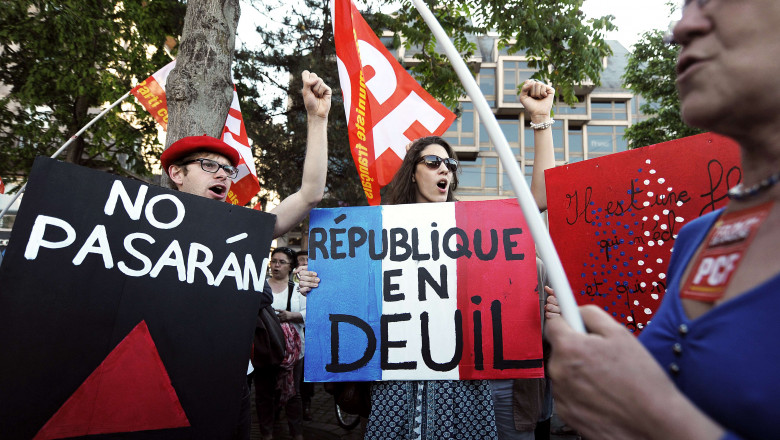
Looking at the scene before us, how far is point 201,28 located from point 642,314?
3.32 metres

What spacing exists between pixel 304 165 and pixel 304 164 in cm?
8

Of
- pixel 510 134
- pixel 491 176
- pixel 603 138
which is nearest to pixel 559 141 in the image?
pixel 510 134

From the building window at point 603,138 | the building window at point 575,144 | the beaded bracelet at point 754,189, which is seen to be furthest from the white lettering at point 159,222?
the building window at point 603,138

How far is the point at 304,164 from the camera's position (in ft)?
6.93

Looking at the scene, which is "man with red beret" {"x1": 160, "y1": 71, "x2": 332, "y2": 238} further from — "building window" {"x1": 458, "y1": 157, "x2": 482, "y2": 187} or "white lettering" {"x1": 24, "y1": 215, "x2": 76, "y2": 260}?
"building window" {"x1": 458, "y1": 157, "x2": 482, "y2": 187}

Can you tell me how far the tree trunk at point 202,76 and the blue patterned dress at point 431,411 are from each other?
230cm

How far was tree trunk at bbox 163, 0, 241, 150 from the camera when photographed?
A: 3.24m

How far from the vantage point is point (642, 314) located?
1726mm

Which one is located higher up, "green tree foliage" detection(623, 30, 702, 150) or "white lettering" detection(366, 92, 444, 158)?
"green tree foliage" detection(623, 30, 702, 150)

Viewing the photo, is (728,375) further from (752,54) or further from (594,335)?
(752,54)

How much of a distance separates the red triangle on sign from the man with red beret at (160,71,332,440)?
548mm

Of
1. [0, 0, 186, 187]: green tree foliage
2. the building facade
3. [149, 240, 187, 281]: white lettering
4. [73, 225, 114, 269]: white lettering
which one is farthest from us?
the building facade

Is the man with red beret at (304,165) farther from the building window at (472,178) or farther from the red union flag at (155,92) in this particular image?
the building window at (472,178)

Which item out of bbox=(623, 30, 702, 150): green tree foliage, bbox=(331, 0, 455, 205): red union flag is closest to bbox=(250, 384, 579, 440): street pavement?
bbox=(331, 0, 455, 205): red union flag
